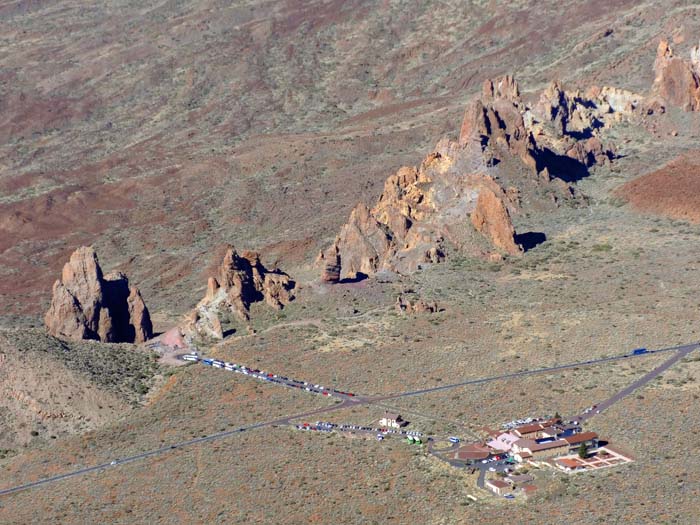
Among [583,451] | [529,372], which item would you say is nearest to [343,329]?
[529,372]

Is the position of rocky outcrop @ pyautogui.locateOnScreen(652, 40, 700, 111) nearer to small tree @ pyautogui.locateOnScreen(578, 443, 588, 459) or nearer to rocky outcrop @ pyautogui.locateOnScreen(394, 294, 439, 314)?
rocky outcrop @ pyautogui.locateOnScreen(394, 294, 439, 314)

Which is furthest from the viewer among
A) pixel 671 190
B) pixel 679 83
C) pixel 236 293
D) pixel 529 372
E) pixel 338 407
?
pixel 679 83

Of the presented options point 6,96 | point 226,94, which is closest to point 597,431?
point 226,94

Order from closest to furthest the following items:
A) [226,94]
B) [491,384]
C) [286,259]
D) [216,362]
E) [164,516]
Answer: [164,516], [491,384], [216,362], [286,259], [226,94]

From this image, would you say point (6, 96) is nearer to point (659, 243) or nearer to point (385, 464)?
point (659, 243)

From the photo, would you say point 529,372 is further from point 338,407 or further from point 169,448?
point 169,448

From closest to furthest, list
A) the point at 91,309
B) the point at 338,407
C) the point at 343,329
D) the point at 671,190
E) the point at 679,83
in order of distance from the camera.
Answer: the point at 338,407, the point at 91,309, the point at 343,329, the point at 671,190, the point at 679,83
